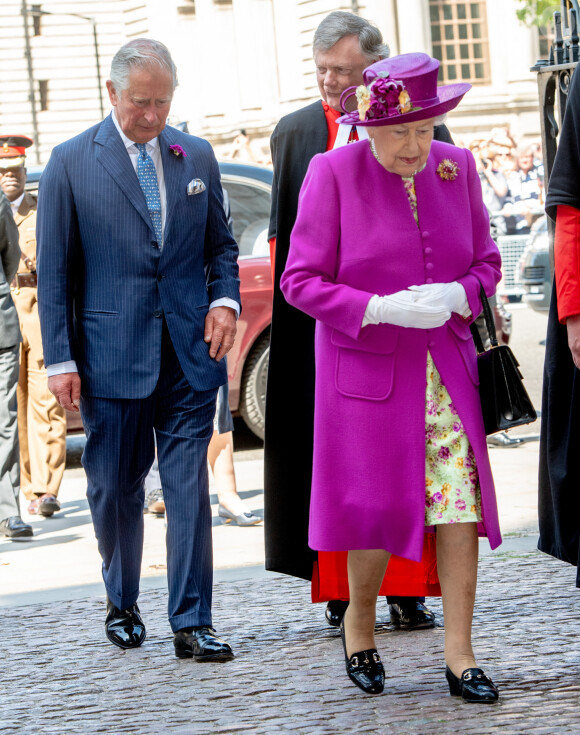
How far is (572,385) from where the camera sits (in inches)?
162

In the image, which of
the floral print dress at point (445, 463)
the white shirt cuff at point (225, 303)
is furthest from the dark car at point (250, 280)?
the floral print dress at point (445, 463)

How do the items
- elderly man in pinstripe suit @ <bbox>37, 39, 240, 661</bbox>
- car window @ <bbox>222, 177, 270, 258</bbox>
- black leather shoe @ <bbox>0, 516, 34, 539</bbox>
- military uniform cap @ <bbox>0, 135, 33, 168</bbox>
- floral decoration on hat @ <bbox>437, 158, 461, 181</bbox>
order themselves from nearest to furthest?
1. floral decoration on hat @ <bbox>437, 158, 461, 181</bbox>
2. elderly man in pinstripe suit @ <bbox>37, 39, 240, 661</bbox>
3. black leather shoe @ <bbox>0, 516, 34, 539</bbox>
4. military uniform cap @ <bbox>0, 135, 33, 168</bbox>
5. car window @ <bbox>222, 177, 270, 258</bbox>

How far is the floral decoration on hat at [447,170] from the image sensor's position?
3885 mm

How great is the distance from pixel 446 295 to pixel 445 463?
1.52 feet

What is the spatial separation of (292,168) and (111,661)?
68.0 inches

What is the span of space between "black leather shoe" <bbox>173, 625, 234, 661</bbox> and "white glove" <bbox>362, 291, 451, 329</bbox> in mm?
1274

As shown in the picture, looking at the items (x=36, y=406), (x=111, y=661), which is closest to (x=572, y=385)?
(x=111, y=661)

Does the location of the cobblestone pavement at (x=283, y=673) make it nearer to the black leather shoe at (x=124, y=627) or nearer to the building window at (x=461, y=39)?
the black leather shoe at (x=124, y=627)

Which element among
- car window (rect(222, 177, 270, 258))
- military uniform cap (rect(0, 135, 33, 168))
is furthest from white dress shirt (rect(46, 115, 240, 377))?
car window (rect(222, 177, 270, 258))

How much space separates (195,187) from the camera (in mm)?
4574

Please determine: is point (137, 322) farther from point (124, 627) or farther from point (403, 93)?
point (403, 93)

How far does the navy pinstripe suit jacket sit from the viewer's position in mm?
4441

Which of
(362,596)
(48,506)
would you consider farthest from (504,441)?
(362,596)

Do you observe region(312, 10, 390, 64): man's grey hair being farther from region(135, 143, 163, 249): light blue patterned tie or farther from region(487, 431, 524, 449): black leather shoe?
region(487, 431, 524, 449): black leather shoe
